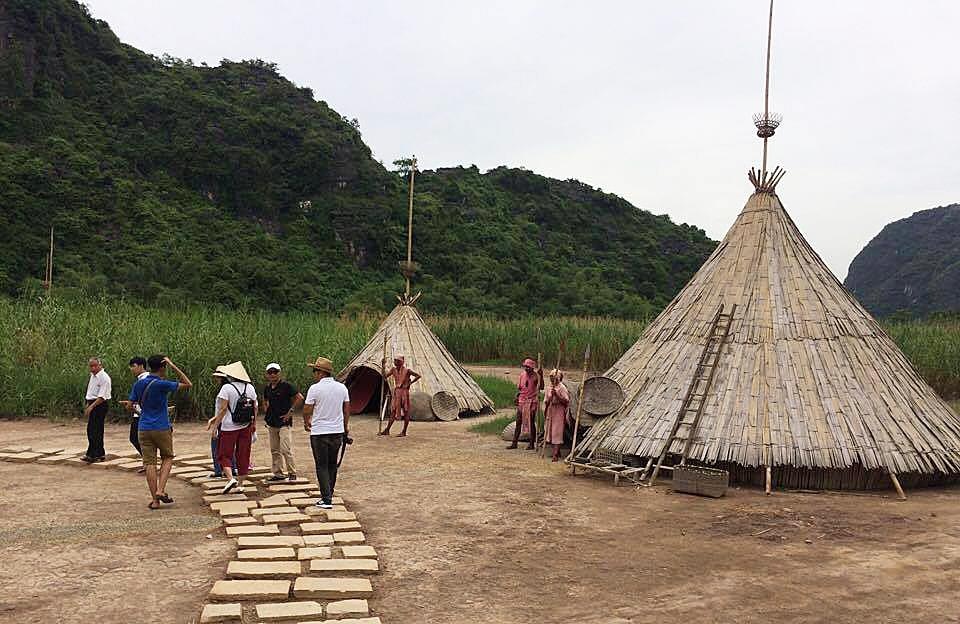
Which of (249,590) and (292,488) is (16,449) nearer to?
(292,488)

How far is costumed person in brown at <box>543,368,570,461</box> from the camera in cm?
916

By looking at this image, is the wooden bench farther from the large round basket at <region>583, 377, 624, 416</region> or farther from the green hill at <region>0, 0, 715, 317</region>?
the green hill at <region>0, 0, 715, 317</region>

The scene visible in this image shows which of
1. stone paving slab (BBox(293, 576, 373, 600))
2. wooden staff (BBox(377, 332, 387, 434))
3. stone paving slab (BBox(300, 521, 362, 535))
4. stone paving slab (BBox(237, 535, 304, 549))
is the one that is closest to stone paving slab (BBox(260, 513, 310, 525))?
stone paving slab (BBox(300, 521, 362, 535))

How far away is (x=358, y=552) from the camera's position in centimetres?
539

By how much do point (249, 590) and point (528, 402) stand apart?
5823 mm

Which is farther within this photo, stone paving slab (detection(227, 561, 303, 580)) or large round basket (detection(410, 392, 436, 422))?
large round basket (detection(410, 392, 436, 422))

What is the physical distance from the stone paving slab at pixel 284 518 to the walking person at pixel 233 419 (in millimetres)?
908

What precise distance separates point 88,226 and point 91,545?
22.0 meters

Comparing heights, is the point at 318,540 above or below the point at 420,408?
below

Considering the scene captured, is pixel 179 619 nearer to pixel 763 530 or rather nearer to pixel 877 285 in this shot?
pixel 763 530

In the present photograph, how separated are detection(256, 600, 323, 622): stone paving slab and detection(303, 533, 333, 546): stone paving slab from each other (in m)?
1.12

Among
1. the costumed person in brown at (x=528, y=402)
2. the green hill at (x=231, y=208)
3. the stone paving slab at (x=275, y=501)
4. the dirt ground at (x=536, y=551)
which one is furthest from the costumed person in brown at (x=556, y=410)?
the green hill at (x=231, y=208)

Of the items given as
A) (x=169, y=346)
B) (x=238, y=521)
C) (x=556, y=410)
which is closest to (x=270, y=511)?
(x=238, y=521)

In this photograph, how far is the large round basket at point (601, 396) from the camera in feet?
28.9
